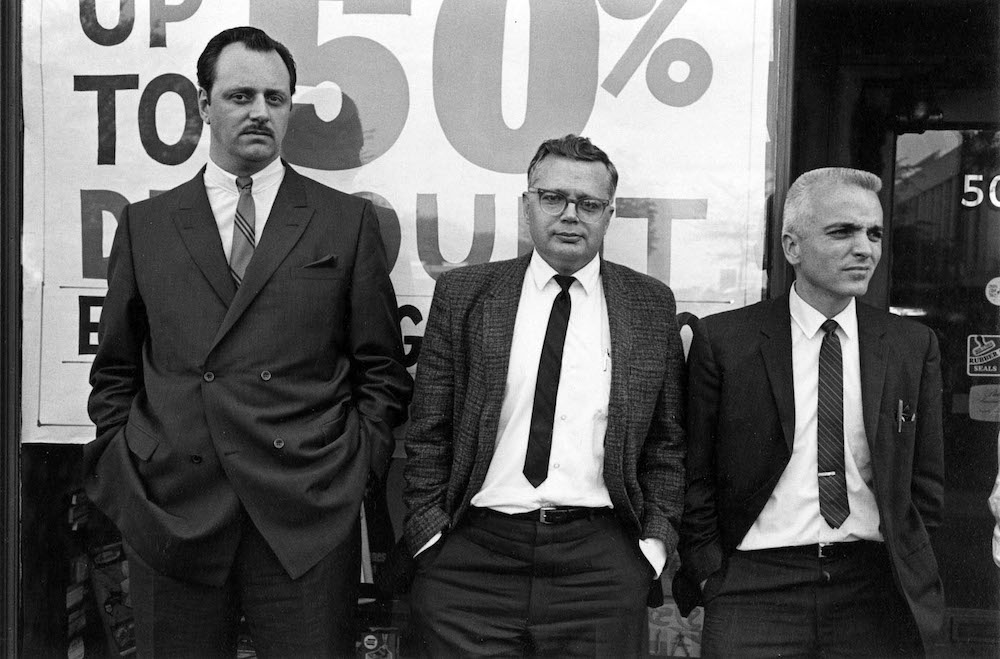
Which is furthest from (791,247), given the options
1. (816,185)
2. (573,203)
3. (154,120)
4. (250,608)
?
(154,120)

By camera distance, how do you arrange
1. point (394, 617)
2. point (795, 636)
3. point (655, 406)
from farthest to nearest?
point (394, 617) → point (655, 406) → point (795, 636)

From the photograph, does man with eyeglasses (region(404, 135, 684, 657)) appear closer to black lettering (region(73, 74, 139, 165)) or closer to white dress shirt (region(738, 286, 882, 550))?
white dress shirt (region(738, 286, 882, 550))

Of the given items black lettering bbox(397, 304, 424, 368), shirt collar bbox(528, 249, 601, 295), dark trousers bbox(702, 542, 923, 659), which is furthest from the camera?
black lettering bbox(397, 304, 424, 368)

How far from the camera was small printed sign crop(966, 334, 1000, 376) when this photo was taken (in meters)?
3.71

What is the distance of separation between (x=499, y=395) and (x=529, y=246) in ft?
2.77

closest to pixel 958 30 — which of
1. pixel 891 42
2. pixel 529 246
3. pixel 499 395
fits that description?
pixel 891 42

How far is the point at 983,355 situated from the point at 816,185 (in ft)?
5.12

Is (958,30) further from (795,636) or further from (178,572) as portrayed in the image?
(178,572)

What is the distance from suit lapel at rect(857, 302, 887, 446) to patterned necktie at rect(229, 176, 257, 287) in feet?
6.13

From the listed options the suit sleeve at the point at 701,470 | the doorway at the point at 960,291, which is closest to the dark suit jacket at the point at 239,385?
the suit sleeve at the point at 701,470

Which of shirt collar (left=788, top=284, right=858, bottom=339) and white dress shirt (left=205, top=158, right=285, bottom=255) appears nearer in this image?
shirt collar (left=788, top=284, right=858, bottom=339)

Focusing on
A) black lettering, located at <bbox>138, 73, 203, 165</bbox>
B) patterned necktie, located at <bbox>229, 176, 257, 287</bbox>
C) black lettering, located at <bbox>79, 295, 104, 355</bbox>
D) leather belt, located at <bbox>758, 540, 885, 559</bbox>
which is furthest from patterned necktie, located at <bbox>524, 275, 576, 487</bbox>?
black lettering, located at <bbox>79, 295, 104, 355</bbox>

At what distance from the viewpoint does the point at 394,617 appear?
3508 mm

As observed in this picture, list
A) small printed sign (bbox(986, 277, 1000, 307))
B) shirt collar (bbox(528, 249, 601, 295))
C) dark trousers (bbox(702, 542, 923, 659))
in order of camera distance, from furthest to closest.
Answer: small printed sign (bbox(986, 277, 1000, 307))
shirt collar (bbox(528, 249, 601, 295))
dark trousers (bbox(702, 542, 923, 659))
